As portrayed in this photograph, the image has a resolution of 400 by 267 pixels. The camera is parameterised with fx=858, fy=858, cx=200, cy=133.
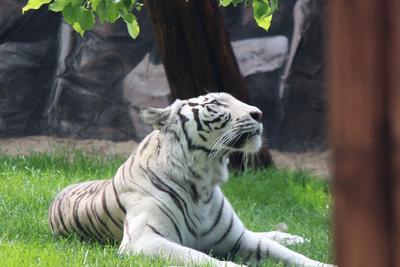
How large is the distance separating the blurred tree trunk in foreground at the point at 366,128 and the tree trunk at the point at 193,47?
21.3 feet

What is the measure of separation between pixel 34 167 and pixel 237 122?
3.48m

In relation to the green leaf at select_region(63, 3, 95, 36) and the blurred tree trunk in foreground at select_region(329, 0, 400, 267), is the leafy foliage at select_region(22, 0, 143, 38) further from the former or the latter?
the blurred tree trunk in foreground at select_region(329, 0, 400, 267)

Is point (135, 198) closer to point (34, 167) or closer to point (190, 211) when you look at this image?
point (190, 211)

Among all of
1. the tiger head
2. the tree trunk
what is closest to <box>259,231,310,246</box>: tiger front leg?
the tiger head

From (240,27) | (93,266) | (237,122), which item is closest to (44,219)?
(237,122)

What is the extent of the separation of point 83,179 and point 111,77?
3.65 metres

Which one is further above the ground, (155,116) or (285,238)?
(155,116)

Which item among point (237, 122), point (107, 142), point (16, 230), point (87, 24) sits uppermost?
point (87, 24)

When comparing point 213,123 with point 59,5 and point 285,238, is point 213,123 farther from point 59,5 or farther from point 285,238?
point 59,5

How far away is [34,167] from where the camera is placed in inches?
307

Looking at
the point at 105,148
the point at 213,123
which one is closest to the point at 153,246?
the point at 213,123

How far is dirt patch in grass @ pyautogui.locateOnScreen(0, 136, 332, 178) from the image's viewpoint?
391 inches

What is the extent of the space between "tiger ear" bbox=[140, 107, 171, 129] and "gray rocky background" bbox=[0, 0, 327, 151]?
5.46m

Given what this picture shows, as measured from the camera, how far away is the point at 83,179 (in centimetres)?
726
